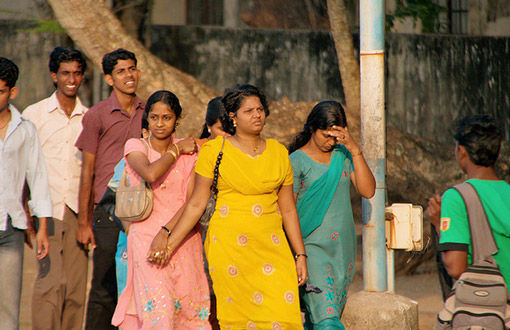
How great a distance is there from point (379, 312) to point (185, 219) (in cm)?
162

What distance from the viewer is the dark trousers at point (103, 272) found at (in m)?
5.06

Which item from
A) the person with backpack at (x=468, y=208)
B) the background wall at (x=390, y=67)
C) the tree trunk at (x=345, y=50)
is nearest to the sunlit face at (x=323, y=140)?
the person with backpack at (x=468, y=208)

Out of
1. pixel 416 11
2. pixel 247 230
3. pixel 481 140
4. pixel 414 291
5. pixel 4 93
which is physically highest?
pixel 416 11

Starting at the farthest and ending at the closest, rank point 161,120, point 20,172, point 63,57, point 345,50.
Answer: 1. point 345,50
2. point 63,57
3. point 20,172
4. point 161,120

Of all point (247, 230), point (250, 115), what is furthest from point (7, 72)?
point (247, 230)

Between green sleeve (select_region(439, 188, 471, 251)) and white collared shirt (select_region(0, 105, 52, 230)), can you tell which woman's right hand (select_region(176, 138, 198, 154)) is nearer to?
white collared shirt (select_region(0, 105, 52, 230))

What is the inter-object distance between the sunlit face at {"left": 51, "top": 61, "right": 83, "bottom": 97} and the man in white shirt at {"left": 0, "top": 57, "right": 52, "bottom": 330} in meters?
0.61

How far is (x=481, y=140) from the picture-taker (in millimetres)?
3305

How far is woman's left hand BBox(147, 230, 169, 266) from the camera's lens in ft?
13.9

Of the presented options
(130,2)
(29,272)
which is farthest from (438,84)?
(29,272)

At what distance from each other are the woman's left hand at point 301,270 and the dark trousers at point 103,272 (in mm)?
1426

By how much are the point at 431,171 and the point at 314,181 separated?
175 inches

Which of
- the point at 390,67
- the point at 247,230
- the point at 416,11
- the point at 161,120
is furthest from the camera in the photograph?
the point at 390,67

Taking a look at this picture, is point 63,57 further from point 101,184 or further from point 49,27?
point 49,27
